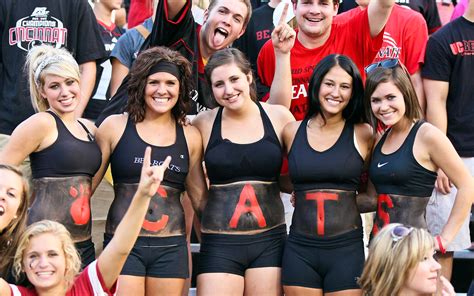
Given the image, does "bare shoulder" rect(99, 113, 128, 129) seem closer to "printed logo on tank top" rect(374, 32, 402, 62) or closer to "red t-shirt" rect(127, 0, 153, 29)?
"red t-shirt" rect(127, 0, 153, 29)

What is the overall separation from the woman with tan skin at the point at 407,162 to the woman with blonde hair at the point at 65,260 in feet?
4.34

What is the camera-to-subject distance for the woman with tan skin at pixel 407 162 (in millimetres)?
5328

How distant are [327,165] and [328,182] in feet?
0.31

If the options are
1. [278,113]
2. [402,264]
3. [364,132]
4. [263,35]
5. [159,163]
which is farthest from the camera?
[263,35]

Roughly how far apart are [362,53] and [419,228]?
4.62 feet

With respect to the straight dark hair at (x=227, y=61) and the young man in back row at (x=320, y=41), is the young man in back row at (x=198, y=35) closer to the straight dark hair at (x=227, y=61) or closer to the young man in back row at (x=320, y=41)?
the young man in back row at (x=320, y=41)

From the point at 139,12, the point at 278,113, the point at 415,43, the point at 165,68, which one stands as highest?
the point at 139,12

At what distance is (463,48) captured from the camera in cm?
643

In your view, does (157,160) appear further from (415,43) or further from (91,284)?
(415,43)

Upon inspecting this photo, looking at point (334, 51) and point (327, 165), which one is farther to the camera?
point (334, 51)

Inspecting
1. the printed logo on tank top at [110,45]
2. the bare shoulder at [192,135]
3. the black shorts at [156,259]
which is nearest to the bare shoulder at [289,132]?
the bare shoulder at [192,135]

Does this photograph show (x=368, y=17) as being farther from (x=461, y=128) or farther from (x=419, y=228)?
(x=419, y=228)

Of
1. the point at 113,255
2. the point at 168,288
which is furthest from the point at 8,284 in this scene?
the point at 168,288

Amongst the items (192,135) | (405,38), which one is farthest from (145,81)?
(405,38)
